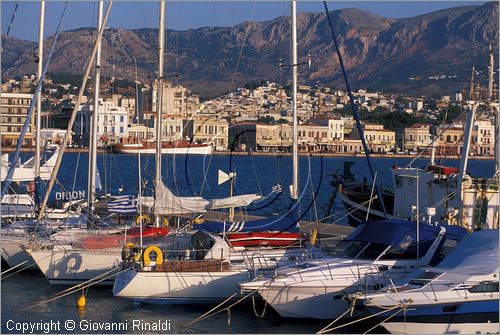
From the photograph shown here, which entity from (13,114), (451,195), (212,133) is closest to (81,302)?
(451,195)

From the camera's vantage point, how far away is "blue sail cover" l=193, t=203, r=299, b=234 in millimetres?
21391

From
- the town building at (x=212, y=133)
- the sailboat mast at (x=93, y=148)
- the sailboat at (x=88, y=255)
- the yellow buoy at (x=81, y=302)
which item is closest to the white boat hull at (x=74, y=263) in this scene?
the sailboat at (x=88, y=255)

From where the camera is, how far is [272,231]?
21.3 metres

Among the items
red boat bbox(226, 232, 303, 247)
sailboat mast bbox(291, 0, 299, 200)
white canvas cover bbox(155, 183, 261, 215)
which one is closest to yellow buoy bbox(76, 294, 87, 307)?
red boat bbox(226, 232, 303, 247)

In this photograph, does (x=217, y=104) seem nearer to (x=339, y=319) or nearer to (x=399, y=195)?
(x=399, y=195)

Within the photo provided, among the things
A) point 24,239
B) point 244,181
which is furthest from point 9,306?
point 244,181

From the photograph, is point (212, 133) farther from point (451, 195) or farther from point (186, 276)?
point (186, 276)

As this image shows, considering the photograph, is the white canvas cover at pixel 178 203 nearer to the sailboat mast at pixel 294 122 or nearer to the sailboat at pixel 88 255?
the sailboat at pixel 88 255

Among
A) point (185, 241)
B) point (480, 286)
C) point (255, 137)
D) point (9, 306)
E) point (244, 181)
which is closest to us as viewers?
point (480, 286)

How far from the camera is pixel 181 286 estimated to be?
61.9 feet

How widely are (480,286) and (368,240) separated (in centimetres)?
311

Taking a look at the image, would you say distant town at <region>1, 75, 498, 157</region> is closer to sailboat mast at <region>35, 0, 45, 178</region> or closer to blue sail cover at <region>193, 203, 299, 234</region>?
sailboat mast at <region>35, 0, 45, 178</region>

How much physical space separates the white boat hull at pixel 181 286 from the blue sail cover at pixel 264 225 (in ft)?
8.09

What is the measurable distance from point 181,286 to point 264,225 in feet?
10.6
